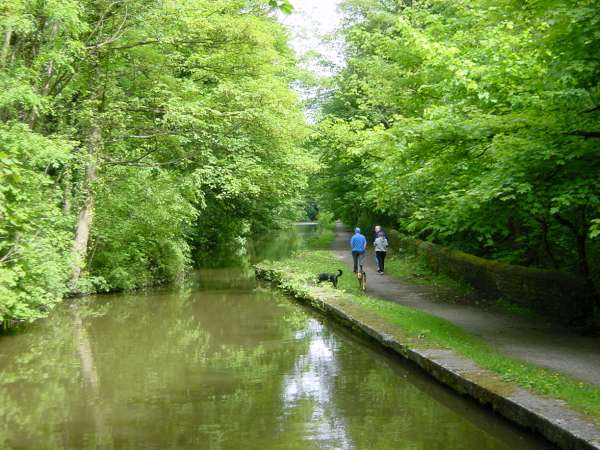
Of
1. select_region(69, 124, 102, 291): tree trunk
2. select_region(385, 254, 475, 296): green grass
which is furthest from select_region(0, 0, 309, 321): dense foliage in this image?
select_region(385, 254, 475, 296): green grass

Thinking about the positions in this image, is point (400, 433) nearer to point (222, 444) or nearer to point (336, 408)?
point (336, 408)

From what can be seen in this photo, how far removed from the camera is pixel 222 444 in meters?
7.07

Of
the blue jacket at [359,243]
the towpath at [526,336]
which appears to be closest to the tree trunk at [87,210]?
the blue jacket at [359,243]

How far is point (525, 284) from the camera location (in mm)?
14703

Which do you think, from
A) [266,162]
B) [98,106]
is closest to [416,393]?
[98,106]

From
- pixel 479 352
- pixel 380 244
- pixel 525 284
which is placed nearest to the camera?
pixel 479 352

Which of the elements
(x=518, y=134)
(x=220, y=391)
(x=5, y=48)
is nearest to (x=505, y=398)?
(x=220, y=391)

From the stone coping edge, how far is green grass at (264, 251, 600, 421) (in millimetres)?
168

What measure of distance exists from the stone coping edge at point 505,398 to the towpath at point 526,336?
143cm

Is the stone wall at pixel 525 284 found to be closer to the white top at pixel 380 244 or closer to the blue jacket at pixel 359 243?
the white top at pixel 380 244

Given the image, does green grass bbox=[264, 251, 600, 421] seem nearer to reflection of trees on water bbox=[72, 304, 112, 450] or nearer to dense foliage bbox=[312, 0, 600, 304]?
dense foliage bbox=[312, 0, 600, 304]

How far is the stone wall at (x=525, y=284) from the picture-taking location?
13016 mm

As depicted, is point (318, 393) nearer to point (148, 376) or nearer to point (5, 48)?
point (148, 376)

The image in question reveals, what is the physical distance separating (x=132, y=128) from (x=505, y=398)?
16.9 metres
